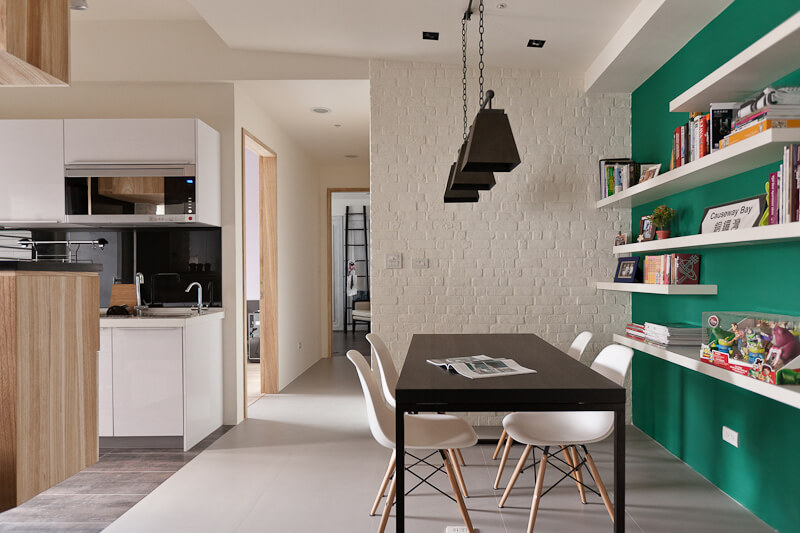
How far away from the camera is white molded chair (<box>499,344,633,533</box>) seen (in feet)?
8.41

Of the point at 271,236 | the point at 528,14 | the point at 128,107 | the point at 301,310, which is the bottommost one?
the point at 301,310

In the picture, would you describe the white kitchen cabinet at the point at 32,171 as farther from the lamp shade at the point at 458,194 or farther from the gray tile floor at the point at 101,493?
the lamp shade at the point at 458,194

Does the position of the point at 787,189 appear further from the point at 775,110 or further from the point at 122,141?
the point at 122,141

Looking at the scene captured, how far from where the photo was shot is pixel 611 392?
84.7 inches

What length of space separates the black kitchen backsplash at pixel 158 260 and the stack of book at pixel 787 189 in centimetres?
388

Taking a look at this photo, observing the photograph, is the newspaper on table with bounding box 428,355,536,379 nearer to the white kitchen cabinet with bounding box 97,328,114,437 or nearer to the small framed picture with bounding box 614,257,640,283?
the small framed picture with bounding box 614,257,640,283

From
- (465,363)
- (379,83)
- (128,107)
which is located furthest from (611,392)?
(128,107)

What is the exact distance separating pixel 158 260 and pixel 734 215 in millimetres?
4190

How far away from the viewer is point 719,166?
9.01 feet

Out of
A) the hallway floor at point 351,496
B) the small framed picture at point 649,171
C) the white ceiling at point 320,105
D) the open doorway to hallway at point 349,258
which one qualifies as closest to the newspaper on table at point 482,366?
the hallway floor at point 351,496

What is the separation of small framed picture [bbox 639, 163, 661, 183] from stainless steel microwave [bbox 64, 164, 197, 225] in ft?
10.7

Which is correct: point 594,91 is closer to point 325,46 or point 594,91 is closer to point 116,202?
point 325,46

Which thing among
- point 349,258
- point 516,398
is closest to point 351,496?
point 516,398

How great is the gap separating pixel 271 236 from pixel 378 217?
5.84ft
